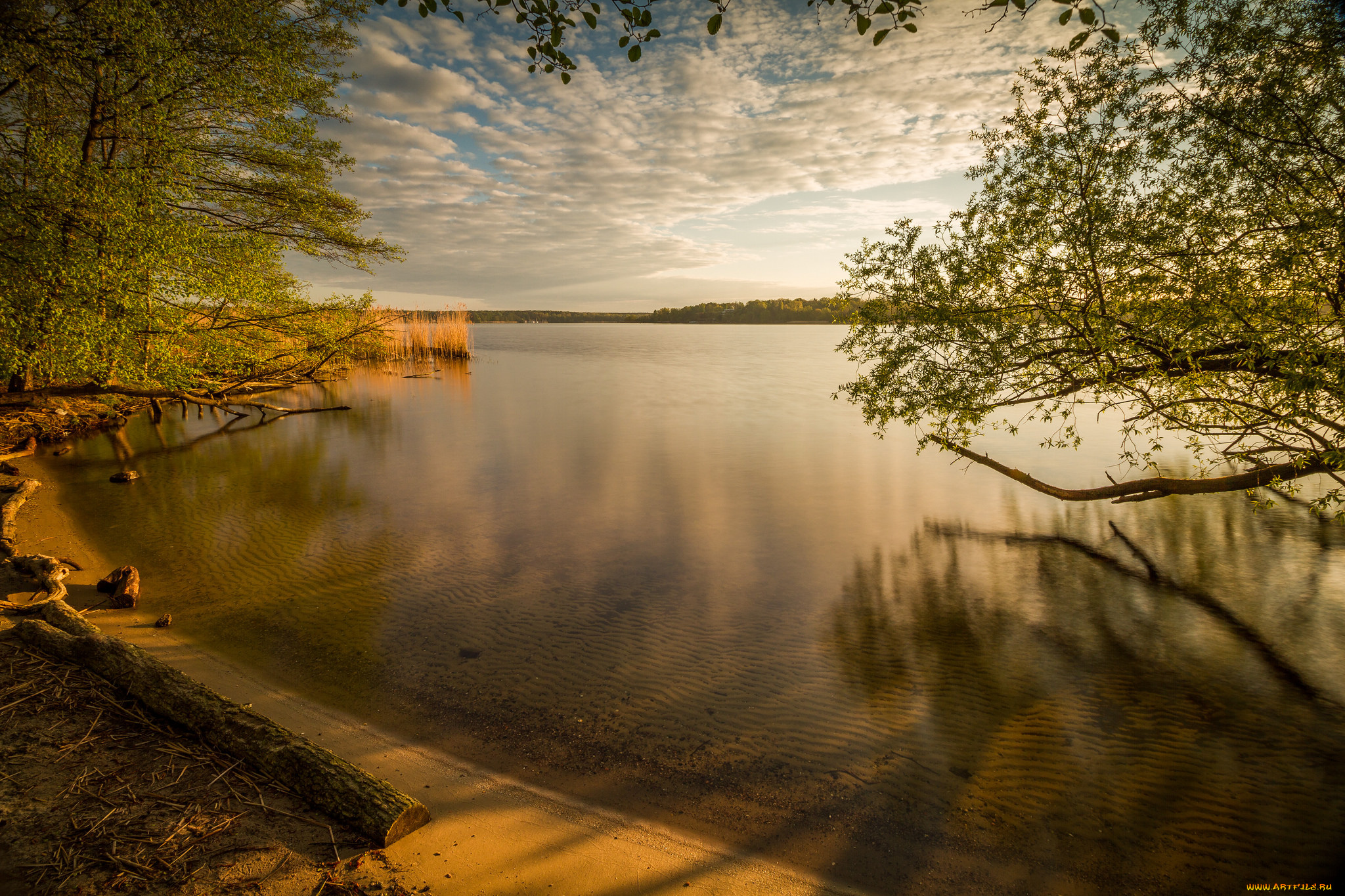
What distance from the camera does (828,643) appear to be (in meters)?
7.23

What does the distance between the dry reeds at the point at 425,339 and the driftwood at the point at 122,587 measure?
3937 centimetres

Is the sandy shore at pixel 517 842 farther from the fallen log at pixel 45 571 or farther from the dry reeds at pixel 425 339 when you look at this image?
the dry reeds at pixel 425 339

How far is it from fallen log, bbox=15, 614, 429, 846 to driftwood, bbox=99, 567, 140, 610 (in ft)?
12.8

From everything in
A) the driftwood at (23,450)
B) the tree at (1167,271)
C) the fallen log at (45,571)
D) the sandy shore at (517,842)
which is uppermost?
the tree at (1167,271)

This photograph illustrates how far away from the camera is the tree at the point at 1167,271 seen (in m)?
6.78

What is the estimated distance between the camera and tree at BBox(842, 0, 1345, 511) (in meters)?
6.78

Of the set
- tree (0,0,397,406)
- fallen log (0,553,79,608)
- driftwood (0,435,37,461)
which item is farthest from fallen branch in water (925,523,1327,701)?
driftwood (0,435,37,461)

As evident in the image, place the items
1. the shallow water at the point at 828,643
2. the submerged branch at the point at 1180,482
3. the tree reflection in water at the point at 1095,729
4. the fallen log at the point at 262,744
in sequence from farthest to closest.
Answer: the submerged branch at the point at 1180,482 → the shallow water at the point at 828,643 → the tree reflection in water at the point at 1095,729 → the fallen log at the point at 262,744

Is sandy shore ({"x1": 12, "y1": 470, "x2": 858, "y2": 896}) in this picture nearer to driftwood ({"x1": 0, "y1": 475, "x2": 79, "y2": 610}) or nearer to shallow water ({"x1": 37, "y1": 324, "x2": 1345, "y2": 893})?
shallow water ({"x1": 37, "y1": 324, "x2": 1345, "y2": 893})

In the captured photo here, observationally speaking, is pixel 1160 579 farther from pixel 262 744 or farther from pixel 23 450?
pixel 23 450

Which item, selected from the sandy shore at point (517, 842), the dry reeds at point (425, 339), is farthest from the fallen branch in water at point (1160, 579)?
the dry reeds at point (425, 339)

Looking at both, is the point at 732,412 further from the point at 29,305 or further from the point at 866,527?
the point at 29,305

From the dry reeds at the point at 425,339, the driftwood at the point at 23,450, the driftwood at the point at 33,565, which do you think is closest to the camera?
the driftwood at the point at 33,565

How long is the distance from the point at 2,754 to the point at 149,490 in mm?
12874
